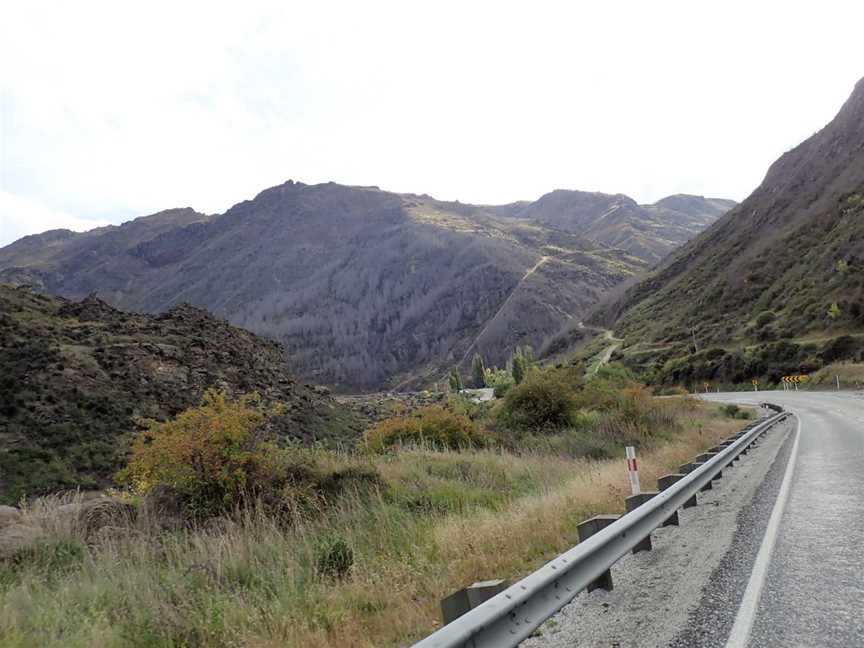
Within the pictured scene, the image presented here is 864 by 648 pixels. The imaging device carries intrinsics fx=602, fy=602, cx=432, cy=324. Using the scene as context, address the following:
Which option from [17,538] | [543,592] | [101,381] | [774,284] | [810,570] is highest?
[774,284]

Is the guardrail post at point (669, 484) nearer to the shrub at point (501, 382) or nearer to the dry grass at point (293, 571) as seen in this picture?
the dry grass at point (293, 571)

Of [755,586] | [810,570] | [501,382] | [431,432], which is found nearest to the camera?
[755,586]

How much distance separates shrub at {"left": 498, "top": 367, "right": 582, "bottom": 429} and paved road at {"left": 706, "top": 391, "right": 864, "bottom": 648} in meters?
9.58

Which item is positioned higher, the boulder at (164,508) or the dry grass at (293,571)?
the dry grass at (293,571)

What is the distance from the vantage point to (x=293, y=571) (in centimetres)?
608

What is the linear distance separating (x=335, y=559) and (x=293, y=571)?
1.41 ft

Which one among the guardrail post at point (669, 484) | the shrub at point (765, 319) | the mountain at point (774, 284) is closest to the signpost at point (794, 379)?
the mountain at point (774, 284)

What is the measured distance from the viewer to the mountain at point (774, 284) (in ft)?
191

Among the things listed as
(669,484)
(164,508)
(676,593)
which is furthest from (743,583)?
(164,508)

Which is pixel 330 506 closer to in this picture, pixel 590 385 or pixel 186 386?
pixel 590 385

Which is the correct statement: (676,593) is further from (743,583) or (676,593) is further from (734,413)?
(734,413)

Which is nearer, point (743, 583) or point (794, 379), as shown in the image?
point (743, 583)

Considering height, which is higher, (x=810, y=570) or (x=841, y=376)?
(x=810, y=570)

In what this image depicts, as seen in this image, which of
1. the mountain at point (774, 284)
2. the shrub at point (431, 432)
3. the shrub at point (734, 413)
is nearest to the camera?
the shrub at point (431, 432)
